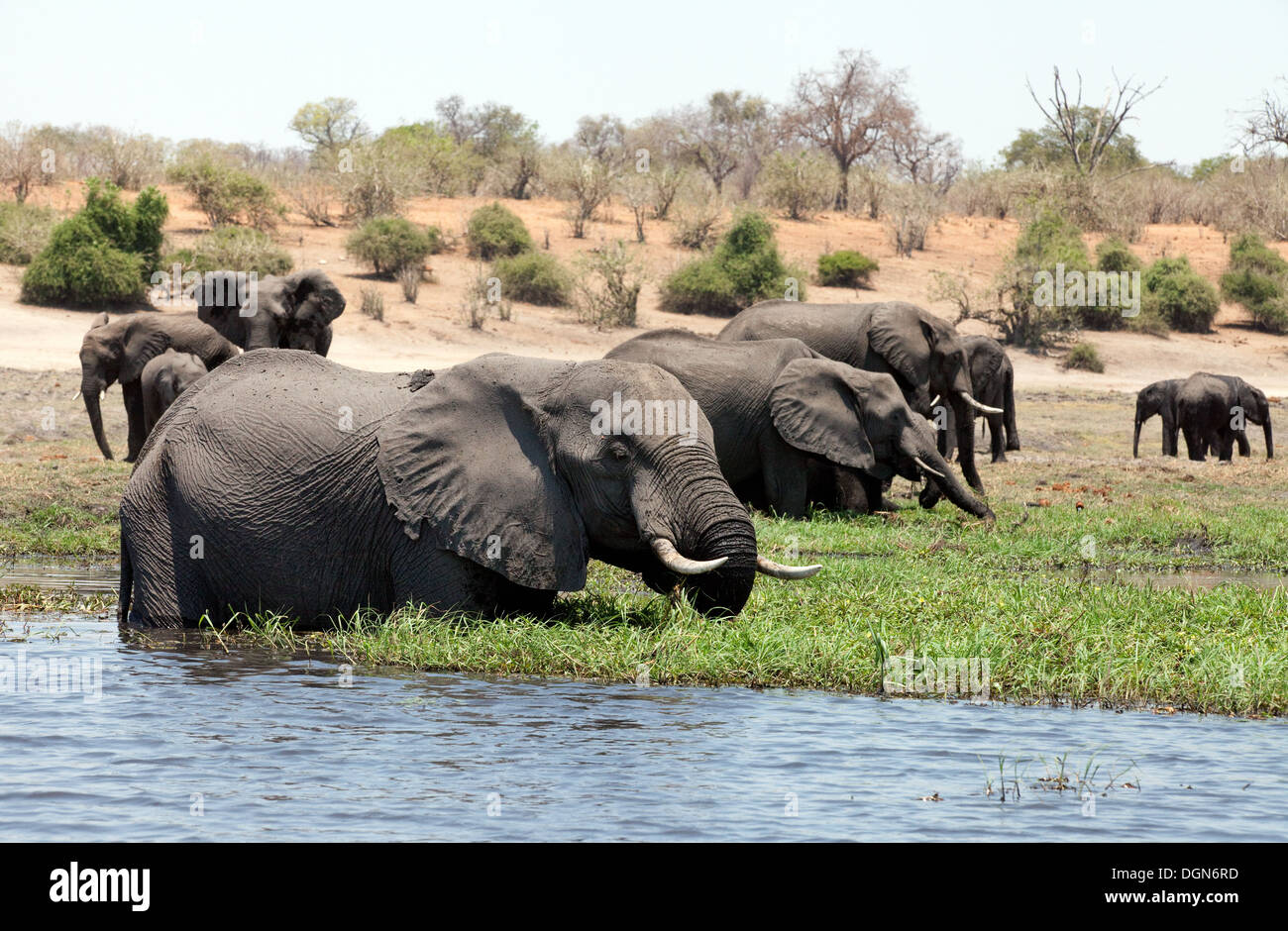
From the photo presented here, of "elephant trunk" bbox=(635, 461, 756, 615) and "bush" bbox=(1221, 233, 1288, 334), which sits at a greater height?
"bush" bbox=(1221, 233, 1288, 334)

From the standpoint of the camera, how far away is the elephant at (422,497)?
8523 millimetres

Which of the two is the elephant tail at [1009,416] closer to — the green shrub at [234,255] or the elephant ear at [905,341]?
the elephant ear at [905,341]

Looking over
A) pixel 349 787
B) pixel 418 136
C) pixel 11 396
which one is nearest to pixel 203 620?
pixel 349 787

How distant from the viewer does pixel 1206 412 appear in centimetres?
2564

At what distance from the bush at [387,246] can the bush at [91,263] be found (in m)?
4.39

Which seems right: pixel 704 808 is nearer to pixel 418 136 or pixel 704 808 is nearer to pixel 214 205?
pixel 214 205

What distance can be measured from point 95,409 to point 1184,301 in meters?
27.6

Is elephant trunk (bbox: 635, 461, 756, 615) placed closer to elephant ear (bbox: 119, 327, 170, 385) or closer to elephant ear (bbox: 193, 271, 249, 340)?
elephant ear (bbox: 193, 271, 249, 340)

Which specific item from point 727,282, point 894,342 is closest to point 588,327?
point 727,282

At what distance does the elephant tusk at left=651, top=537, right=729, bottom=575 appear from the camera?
8.17 m

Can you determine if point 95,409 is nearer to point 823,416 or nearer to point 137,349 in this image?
point 137,349

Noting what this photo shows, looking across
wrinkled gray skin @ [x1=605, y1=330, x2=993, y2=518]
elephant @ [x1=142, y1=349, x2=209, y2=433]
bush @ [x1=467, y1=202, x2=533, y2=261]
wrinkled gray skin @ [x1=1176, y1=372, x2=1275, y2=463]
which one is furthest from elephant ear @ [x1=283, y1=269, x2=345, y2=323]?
bush @ [x1=467, y1=202, x2=533, y2=261]

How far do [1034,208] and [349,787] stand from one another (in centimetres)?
4251

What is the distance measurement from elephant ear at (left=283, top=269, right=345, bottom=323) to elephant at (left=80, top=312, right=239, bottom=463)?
2.73 meters
